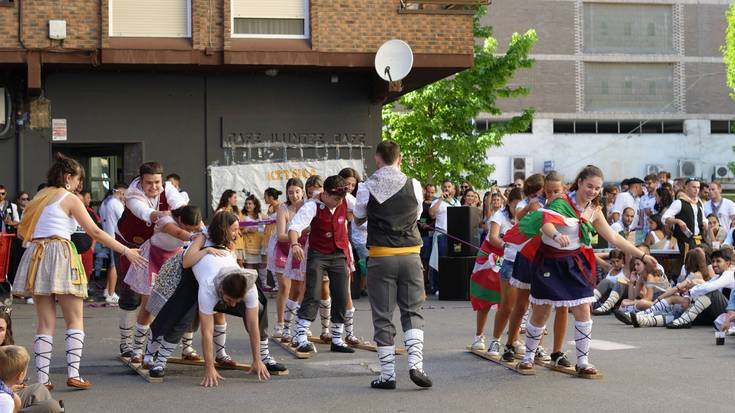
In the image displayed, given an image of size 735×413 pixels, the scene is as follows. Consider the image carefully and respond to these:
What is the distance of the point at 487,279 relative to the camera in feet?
40.0

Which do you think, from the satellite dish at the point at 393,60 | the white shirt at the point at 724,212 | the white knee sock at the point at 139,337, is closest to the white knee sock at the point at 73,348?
the white knee sock at the point at 139,337

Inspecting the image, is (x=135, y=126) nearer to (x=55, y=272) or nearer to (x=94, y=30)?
(x=94, y=30)

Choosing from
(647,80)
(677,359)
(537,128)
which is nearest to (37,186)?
(677,359)

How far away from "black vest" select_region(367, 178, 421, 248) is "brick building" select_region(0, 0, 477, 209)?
11144 mm

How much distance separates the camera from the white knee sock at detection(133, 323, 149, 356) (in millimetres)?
11359

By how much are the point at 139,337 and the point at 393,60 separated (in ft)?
33.6

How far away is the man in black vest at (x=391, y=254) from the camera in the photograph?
32.6ft

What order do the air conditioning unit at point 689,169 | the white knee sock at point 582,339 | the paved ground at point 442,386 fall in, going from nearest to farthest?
the paved ground at point 442,386
the white knee sock at point 582,339
the air conditioning unit at point 689,169

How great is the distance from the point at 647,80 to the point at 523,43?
2380 centimetres

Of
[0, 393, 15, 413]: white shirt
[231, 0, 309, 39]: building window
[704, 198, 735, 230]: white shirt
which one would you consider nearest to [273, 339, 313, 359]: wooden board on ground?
[0, 393, 15, 413]: white shirt

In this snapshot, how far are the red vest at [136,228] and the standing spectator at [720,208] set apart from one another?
39.5ft

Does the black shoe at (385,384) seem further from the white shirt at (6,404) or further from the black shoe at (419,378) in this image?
the white shirt at (6,404)

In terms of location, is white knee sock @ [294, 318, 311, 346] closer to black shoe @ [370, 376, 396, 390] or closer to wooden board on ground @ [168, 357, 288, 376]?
wooden board on ground @ [168, 357, 288, 376]

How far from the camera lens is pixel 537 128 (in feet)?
179
